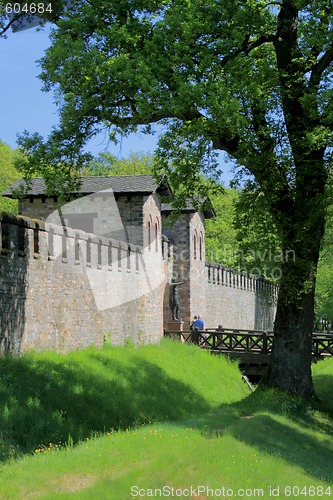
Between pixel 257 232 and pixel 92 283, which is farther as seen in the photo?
pixel 92 283

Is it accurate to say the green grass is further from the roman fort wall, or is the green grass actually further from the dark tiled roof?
the dark tiled roof

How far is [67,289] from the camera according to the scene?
18.6m

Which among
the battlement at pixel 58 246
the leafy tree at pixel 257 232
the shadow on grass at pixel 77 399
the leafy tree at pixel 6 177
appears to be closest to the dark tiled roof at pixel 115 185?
the battlement at pixel 58 246

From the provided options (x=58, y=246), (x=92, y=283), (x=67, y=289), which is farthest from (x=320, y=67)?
(x=92, y=283)

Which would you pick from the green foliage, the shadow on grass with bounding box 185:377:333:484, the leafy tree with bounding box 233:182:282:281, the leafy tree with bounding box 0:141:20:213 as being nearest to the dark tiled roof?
the leafy tree with bounding box 233:182:282:281

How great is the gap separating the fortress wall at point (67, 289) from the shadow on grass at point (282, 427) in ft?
16.0

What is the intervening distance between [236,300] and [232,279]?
1705mm

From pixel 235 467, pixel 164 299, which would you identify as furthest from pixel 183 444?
pixel 164 299

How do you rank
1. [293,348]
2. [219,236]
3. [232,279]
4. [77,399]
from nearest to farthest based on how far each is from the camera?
[77,399] → [293,348] → [232,279] → [219,236]

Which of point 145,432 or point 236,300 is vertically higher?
point 236,300

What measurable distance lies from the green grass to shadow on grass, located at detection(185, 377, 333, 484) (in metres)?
0.03

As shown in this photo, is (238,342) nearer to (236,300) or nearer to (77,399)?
(77,399)

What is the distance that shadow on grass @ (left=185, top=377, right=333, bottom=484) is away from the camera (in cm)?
1129

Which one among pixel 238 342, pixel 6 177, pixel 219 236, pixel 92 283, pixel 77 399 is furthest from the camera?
pixel 219 236
